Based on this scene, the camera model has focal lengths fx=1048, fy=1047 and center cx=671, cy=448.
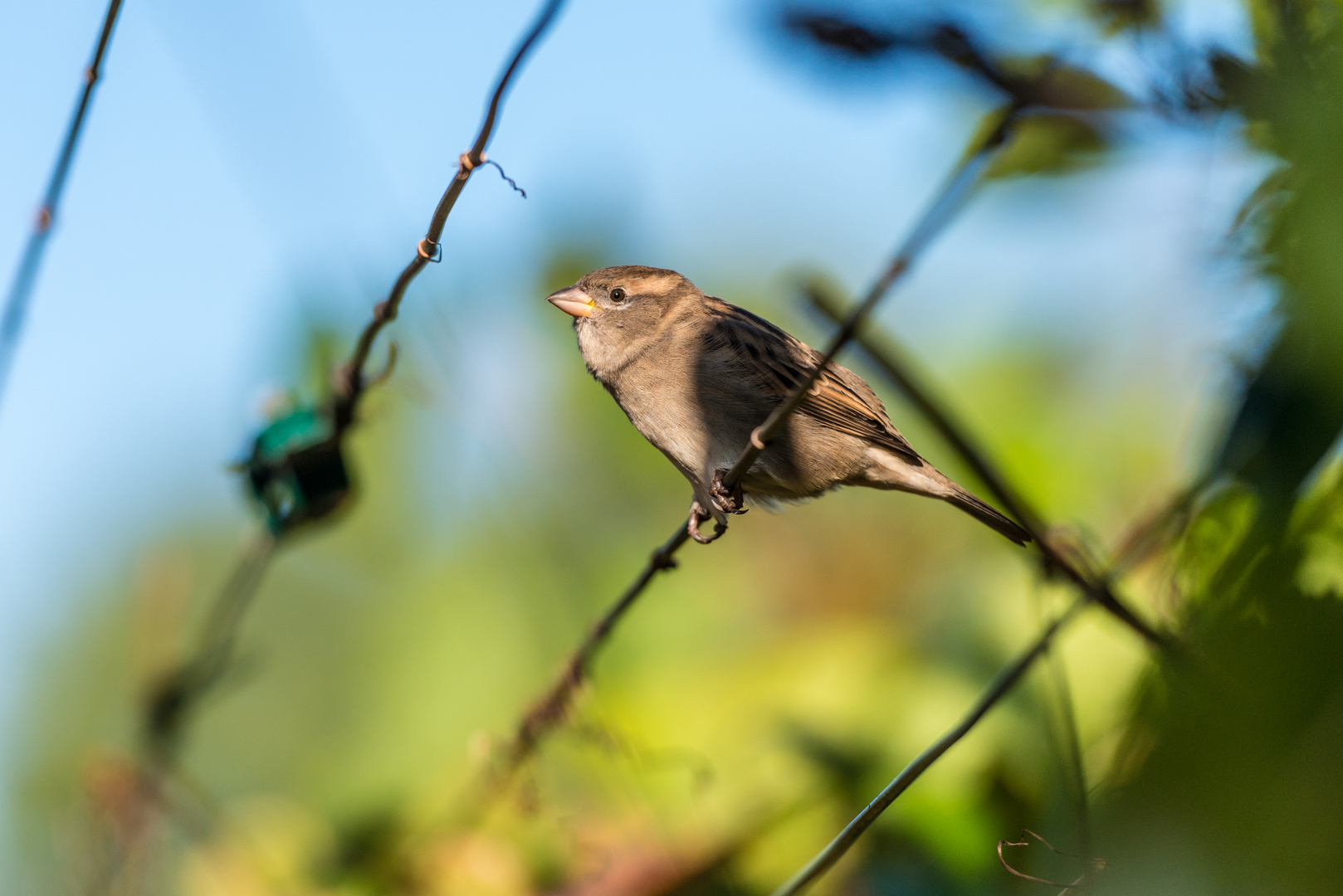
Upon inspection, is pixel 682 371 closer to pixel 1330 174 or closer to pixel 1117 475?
pixel 1117 475

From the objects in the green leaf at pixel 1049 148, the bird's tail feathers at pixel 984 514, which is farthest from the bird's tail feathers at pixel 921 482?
the green leaf at pixel 1049 148

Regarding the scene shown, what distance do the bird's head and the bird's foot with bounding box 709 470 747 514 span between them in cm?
71

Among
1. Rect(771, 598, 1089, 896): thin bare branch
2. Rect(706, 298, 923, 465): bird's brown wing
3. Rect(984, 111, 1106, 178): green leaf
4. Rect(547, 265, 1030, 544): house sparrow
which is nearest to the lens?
Rect(771, 598, 1089, 896): thin bare branch

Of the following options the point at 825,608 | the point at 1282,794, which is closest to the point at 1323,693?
the point at 1282,794

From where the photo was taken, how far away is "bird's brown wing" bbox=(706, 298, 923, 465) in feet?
12.3

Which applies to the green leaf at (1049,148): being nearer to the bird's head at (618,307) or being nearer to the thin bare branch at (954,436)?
the thin bare branch at (954,436)

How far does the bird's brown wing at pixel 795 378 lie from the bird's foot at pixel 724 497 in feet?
1.28

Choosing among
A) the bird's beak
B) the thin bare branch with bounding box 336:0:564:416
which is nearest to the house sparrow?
the bird's beak

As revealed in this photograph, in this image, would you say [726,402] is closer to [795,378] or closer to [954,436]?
[795,378]

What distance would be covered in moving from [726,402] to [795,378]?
262 millimetres

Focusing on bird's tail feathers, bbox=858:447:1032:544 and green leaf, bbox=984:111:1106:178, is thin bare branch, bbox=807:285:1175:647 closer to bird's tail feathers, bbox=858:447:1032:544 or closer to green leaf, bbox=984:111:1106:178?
green leaf, bbox=984:111:1106:178

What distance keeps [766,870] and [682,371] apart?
5.86 feet

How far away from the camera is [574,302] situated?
162 inches

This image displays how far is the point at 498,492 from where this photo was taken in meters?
3.10
